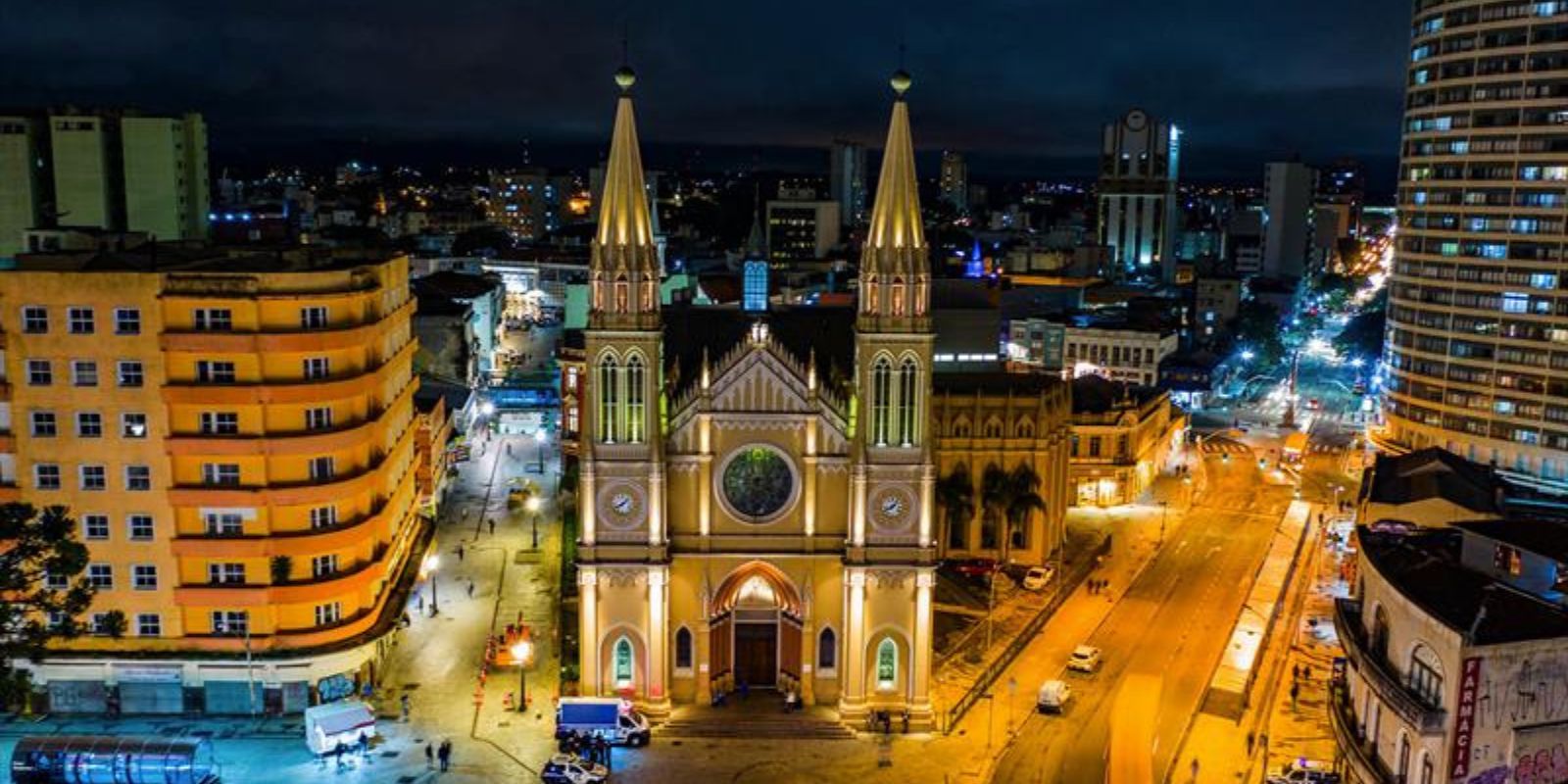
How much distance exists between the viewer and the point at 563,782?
51.5m

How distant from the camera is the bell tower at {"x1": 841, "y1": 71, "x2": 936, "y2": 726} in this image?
5900cm

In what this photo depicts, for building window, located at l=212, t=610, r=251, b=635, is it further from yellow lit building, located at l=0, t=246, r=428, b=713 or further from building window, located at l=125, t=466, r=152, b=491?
building window, located at l=125, t=466, r=152, b=491

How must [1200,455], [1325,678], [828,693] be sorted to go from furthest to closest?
1. [1200,455]
2. [1325,678]
3. [828,693]

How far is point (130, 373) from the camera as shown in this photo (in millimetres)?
55938

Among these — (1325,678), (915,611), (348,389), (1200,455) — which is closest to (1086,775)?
(915,611)

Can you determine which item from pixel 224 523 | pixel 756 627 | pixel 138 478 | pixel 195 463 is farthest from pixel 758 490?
pixel 138 478

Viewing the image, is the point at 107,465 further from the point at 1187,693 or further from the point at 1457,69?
the point at 1457,69

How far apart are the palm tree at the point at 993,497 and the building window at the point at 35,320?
51.3m

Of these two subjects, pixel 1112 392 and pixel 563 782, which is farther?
pixel 1112 392

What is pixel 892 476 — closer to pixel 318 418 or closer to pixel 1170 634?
pixel 1170 634

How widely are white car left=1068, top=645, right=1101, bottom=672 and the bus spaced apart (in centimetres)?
187

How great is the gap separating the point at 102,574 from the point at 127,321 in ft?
35.9

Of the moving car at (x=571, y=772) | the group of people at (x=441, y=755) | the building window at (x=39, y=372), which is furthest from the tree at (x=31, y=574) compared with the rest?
the moving car at (x=571, y=772)

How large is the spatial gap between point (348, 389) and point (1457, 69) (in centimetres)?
8554
